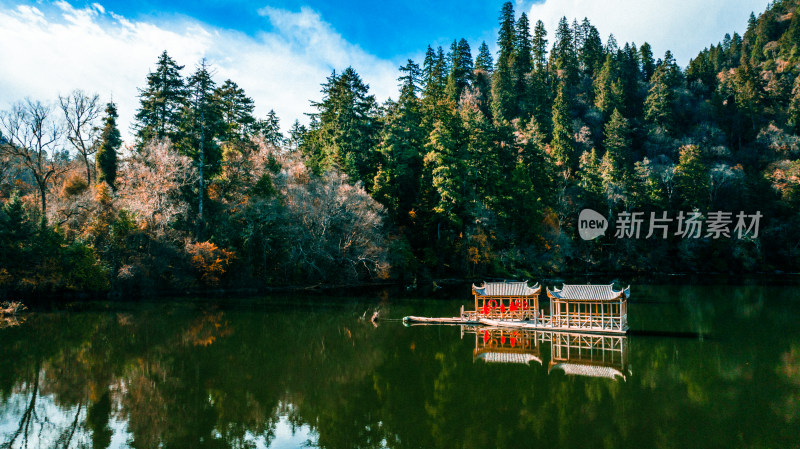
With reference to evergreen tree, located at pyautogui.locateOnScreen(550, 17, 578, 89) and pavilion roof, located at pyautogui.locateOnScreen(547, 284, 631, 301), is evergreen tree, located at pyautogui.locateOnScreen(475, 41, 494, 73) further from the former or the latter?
pavilion roof, located at pyautogui.locateOnScreen(547, 284, 631, 301)

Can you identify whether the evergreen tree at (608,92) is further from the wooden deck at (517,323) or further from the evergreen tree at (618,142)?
the wooden deck at (517,323)

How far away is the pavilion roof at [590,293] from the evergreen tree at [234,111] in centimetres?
3495

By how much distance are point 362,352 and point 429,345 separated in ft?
10.2

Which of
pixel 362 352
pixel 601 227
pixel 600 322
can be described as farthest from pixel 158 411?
pixel 601 227

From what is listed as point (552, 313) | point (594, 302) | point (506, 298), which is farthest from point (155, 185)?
point (594, 302)

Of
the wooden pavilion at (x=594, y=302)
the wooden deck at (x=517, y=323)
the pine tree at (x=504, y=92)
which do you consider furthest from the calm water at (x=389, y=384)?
the pine tree at (x=504, y=92)

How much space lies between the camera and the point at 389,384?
48.5 feet

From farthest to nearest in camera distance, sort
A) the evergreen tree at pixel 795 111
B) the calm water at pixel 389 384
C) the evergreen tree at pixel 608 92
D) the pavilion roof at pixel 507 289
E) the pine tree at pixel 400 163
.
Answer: the evergreen tree at pixel 608 92 < the evergreen tree at pixel 795 111 < the pine tree at pixel 400 163 < the pavilion roof at pixel 507 289 < the calm water at pixel 389 384

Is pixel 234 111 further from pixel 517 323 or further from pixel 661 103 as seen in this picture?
pixel 661 103

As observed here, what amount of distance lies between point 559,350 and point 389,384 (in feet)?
27.6

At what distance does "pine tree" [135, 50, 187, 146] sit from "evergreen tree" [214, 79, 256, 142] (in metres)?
3.62

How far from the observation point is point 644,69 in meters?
83.9

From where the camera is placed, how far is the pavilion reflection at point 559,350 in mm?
16469

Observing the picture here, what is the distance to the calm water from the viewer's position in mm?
11000
